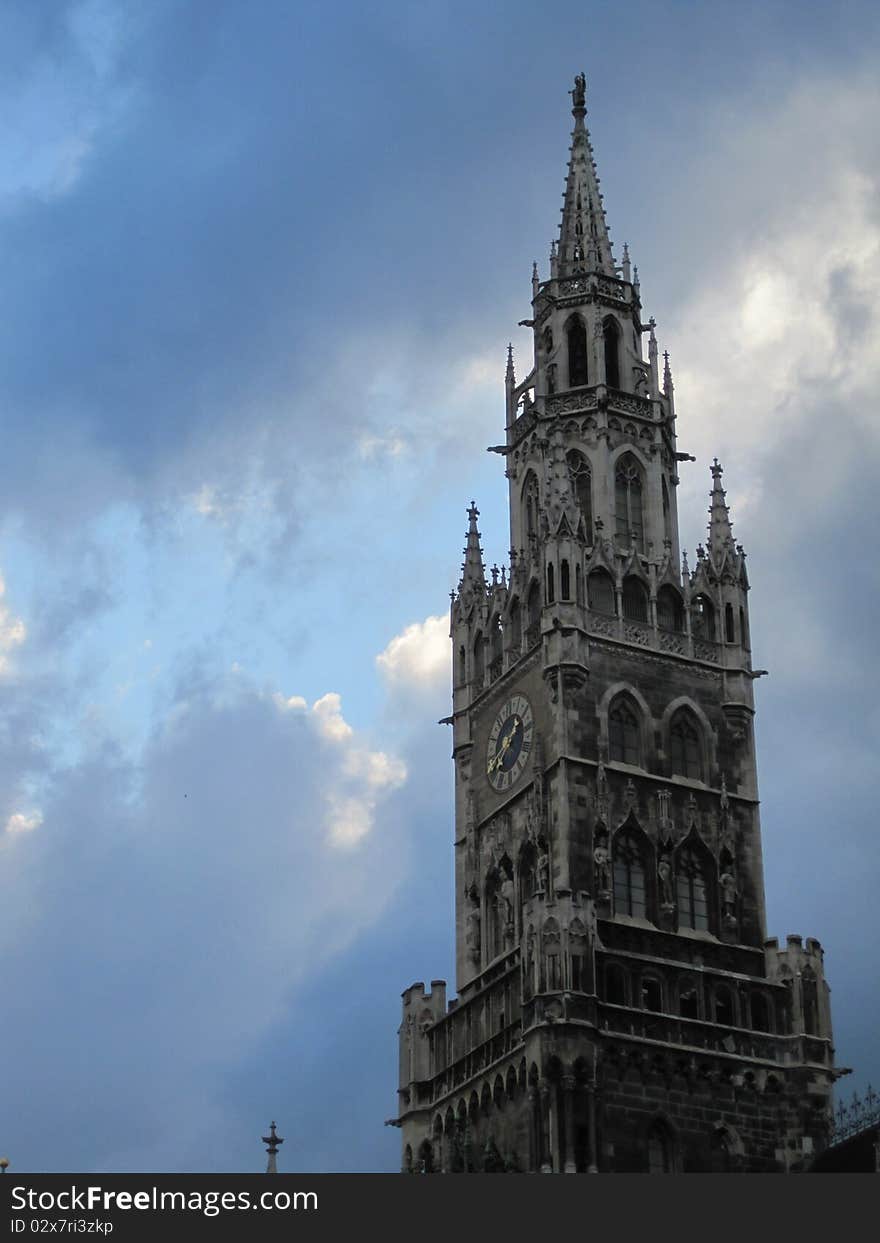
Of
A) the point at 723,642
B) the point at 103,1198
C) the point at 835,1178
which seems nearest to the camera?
the point at 103,1198

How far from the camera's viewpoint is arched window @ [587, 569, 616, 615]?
9550 cm

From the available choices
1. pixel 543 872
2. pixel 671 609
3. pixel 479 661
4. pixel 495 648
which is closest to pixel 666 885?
pixel 543 872

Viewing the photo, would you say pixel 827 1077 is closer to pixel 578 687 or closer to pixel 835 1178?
pixel 578 687

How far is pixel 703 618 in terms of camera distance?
97.2 metres

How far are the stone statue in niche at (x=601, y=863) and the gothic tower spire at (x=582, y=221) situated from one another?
27.9m

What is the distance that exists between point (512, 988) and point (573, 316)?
30.9 m

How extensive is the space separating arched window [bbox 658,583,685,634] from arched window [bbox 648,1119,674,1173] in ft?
66.8

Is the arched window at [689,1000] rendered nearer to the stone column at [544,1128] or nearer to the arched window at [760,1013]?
the arched window at [760,1013]

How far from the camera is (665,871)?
9025 cm

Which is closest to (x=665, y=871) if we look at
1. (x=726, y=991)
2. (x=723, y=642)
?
(x=726, y=991)

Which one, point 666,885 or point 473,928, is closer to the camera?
point 666,885

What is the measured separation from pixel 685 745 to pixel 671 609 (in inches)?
227

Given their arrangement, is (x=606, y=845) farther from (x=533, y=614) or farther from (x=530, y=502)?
(x=530, y=502)

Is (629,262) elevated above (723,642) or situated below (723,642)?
above
